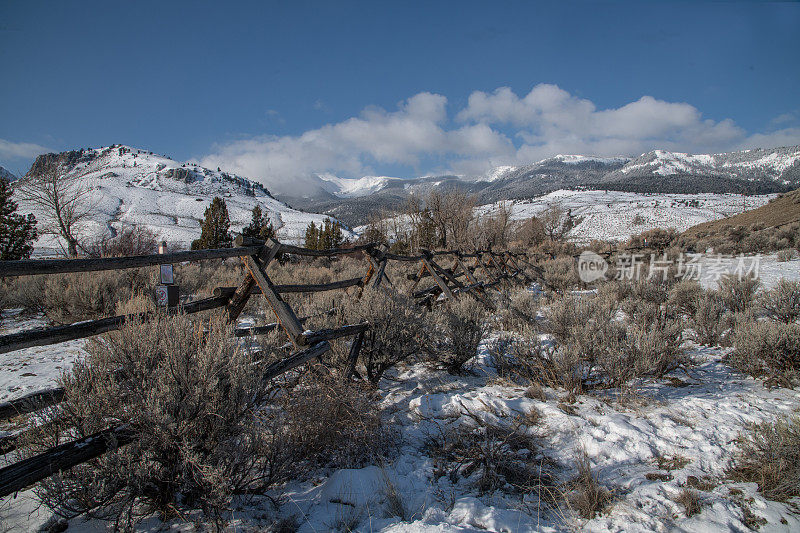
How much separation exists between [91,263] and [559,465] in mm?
3474

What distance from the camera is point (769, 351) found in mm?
3703

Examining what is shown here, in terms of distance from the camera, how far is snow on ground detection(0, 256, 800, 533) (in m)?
1.87

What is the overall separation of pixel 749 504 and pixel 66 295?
8.91m

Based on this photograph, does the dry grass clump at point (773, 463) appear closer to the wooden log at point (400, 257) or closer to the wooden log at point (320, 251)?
the wooden log at point (320, 251)

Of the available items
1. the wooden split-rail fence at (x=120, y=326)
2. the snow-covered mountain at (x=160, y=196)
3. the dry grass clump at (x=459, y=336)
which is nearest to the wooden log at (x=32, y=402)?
the wooden split-rail fence at (x=120, y=326)

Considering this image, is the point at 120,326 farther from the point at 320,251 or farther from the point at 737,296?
→ the point at 737,296

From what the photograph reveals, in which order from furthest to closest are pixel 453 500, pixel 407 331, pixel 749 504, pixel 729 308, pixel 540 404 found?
1. pixel 729 308
2. pixel 407 331
3. pixel 540 404
4. pixel 453 500
5. pixel 749 504

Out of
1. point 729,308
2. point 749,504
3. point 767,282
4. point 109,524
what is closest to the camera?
point 109,524

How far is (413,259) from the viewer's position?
6152 millimetres

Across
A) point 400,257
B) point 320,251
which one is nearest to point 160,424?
point 320,251

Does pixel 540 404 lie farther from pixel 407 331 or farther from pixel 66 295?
pixel 66 295

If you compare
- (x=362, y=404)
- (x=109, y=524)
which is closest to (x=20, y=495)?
(x=109, y=524)

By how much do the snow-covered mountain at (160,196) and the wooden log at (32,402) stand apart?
45096 mm

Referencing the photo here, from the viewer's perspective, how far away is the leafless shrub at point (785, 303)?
5.12 m
